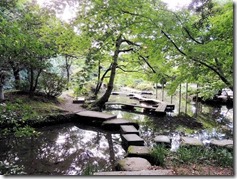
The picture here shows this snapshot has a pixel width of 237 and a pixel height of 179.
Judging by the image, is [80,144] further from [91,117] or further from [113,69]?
[113,69]

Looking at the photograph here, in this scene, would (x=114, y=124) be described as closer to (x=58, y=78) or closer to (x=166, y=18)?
(x=58, y=78)

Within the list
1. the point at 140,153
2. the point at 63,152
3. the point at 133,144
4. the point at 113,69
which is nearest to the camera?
the point at 140,153

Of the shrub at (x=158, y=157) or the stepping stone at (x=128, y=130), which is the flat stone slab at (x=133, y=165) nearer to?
the shrub at (x=158, y=157)

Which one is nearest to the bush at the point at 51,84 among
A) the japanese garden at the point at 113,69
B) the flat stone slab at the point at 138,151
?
the japanese garden at the point at 113,69

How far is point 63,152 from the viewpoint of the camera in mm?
4352

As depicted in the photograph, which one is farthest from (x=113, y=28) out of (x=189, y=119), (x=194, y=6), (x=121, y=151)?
(x=189, y=119)

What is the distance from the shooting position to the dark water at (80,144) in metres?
3.63

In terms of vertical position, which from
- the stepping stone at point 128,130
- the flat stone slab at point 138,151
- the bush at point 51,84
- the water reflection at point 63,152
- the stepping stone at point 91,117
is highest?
the bush at point 51,84

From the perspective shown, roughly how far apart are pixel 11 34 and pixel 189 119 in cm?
643

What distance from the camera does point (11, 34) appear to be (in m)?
2.57

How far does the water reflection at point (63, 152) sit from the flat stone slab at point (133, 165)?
337 mm

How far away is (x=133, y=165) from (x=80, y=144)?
1891 millimetres

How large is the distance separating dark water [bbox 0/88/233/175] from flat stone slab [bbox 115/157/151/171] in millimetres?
372

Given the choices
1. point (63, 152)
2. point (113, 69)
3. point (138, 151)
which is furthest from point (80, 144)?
point (113, 69)
